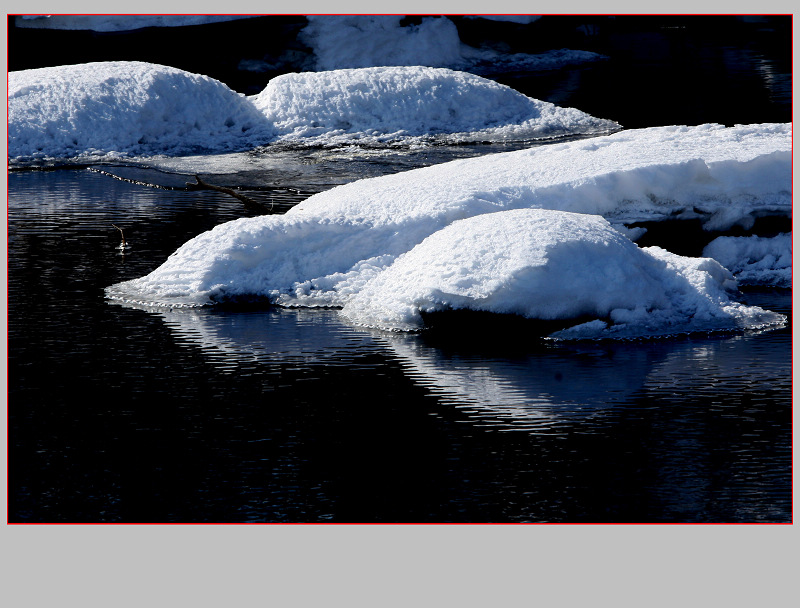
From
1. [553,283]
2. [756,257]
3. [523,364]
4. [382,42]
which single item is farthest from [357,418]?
[382,42]

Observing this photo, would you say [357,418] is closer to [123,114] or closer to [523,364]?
[523,364]

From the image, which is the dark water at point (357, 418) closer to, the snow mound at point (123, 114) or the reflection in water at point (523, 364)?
the reflection in water at point (523, 364)

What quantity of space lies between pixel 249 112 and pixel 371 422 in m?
10.7

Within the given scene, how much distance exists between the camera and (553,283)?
6492mm

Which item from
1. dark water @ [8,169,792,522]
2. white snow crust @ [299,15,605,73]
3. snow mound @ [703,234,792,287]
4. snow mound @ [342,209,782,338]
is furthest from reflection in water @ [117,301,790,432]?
white snow crust @ [299,15,605,73]

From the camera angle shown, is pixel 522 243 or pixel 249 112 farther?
pixel 249 112

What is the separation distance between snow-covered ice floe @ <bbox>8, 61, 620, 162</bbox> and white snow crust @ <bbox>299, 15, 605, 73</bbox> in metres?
6.52

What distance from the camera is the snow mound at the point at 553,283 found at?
6.50 metres

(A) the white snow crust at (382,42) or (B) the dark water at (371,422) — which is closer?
(B) the dark water at (371,422)

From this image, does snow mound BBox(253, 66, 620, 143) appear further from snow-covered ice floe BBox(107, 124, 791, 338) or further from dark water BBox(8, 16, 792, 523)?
dark water BBox(8, 16, 792, 523)

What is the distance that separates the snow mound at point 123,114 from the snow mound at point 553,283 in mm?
8004

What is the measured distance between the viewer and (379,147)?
555 inches

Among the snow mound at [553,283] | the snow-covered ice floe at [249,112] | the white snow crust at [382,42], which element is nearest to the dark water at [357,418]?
the snow mound at [553,283]

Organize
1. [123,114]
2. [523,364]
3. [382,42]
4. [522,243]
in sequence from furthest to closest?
[382,42]
[123,114]
[522,243]
[523,364]
